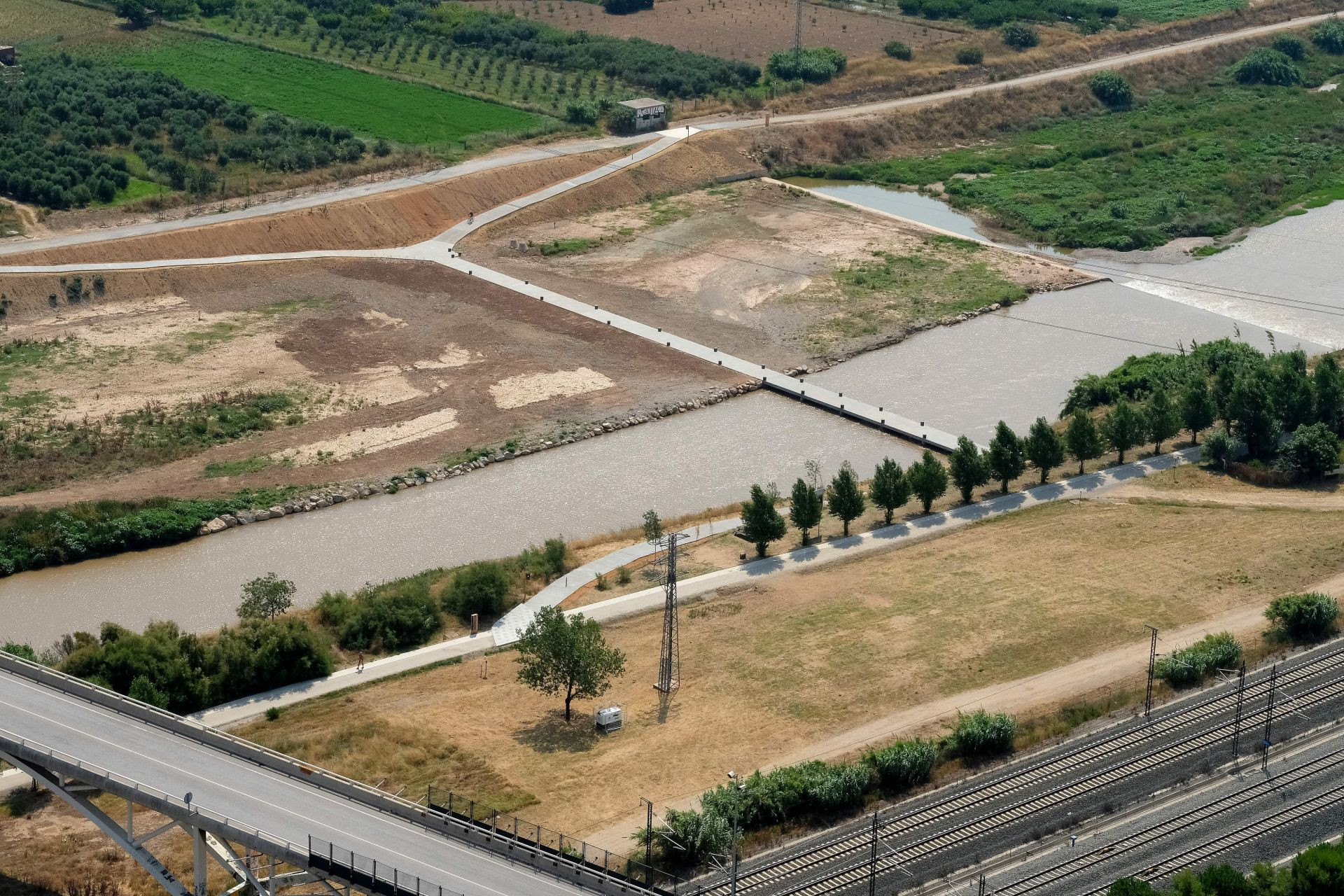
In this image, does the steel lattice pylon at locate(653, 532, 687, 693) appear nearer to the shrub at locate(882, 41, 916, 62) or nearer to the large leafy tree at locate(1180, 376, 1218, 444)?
the large leafy tree at locate(1180, 376, 1218, 444)

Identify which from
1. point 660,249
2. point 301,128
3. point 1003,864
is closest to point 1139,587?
point 1003,864

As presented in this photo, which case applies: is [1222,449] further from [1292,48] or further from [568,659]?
[1292,48]

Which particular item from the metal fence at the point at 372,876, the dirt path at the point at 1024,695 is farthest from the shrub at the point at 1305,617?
the metal fence at the point at 372,876

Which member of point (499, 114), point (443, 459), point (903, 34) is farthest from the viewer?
point (903, 34)

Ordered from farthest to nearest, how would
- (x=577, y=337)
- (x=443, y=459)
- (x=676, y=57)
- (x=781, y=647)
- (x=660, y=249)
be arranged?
(x=676, y=57) → (x=660, y=249) → (x=577, y=337) → (x=443, y=459) → (x=781, y=647)

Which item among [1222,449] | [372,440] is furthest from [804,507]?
[372,440]

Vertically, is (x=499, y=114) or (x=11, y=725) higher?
(x=499, y=114)

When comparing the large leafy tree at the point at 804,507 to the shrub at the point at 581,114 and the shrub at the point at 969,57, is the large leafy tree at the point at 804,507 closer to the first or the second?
the shrub at the point at 581,114

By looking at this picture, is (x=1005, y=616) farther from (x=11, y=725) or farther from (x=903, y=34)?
(x=903, y=34)
